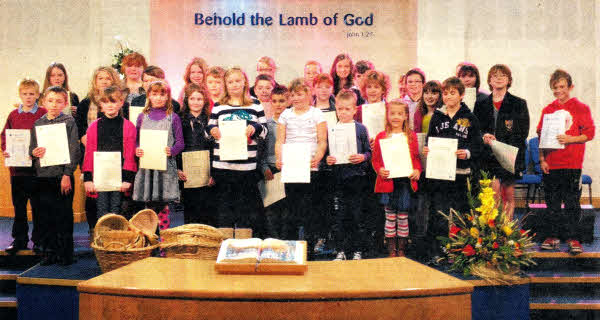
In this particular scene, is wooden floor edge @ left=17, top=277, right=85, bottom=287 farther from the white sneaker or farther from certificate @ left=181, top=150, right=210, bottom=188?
the white sneaker

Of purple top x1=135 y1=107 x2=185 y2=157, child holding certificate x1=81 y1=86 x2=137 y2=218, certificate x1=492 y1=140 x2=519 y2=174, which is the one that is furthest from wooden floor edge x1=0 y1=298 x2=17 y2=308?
certificate x1=492 y1=140 x2=519 y2=174

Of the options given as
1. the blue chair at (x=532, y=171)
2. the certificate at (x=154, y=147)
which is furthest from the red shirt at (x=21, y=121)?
the blue chair at (x=532, y=171)

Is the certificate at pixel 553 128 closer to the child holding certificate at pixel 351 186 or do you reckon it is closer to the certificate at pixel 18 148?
the child holding certificate at pixel 351 186

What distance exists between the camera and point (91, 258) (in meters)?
4.46

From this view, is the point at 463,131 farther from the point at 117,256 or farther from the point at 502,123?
the point at 117,256

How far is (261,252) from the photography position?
2.61m

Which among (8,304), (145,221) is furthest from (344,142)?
(8,304)

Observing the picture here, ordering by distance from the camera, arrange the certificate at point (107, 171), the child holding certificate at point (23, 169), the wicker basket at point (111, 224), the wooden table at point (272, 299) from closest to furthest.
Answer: the wooden table at point (272, 299)
the wicker basket at point (111, 224)
the certificate at point (107, 171)
the child holding certificate at point (23, 169)

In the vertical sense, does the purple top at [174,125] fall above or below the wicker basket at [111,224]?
above

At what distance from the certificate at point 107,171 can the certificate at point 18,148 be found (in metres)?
0.61

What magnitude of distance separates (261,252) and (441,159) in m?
2.09

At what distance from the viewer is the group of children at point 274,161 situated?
4246 millimetres

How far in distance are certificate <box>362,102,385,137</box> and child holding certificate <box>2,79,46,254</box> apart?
265cm

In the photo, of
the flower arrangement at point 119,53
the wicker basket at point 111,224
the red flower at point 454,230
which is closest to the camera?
the wicker basket at point 111,224
